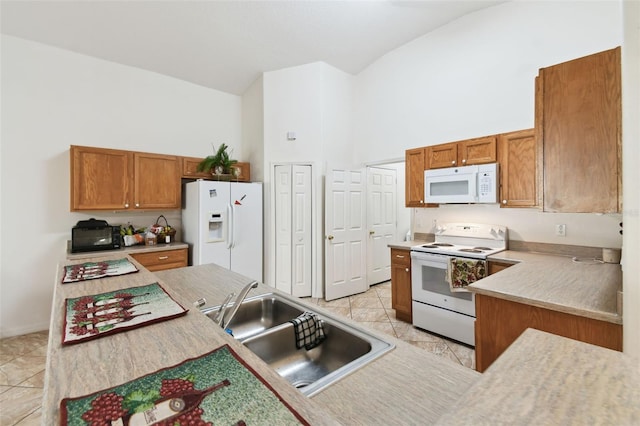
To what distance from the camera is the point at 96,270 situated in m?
1.69

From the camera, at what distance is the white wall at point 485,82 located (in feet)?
8.70

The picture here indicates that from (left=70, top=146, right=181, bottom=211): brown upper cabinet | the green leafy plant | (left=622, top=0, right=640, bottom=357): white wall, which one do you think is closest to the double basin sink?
(left=622, top=0, right=640, bottom=357): white wall

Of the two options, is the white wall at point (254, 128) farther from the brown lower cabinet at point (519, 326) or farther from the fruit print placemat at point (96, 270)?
the brown lower cabinet at point (519, 326)

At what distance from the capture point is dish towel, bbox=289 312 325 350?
4.02 feet

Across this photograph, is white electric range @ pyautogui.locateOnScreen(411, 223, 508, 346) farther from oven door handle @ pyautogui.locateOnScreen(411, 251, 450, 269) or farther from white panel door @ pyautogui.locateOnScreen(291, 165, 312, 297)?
white panel door @ pyautogui.locateOnScreen(291, 165, 312, 297)

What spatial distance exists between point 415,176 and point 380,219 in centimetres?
142

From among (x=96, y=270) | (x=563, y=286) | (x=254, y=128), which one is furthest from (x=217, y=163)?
(x=563, y=286)

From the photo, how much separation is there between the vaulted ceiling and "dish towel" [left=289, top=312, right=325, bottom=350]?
3.25m

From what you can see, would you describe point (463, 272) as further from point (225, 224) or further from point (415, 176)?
point (225, 224)

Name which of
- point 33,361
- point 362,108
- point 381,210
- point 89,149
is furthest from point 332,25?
point 33,361

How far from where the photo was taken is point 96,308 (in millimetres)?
1104

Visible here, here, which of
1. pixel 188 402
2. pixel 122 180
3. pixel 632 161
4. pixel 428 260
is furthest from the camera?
pixel 122 180

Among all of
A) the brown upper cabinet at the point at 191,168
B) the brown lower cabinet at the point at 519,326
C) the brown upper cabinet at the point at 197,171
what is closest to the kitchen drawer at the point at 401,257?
the brown lower cabinet at the point at 519,326

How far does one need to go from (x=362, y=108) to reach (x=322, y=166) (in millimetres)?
1243
